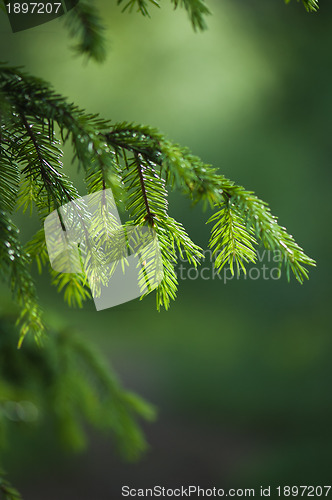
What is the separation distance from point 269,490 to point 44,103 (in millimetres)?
2616

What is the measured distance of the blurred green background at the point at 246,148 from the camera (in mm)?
2826

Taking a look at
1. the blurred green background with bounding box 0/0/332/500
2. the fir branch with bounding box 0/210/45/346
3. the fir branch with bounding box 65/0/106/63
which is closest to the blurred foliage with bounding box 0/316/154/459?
the fir branch with bounding box 0/210/45/346

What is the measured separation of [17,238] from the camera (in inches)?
16.8

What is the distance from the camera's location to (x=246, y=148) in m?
2.98

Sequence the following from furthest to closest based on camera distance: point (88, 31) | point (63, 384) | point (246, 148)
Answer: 1. point (246, 148)
2. point (63, 384)
3. point (88, 31)

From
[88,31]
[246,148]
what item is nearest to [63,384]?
[88,31]

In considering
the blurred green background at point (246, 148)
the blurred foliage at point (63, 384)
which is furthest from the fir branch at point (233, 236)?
the blurred green background at point (246, 148)

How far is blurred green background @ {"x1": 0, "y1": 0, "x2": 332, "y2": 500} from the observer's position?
2826mm

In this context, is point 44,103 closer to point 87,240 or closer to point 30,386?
point 87,240

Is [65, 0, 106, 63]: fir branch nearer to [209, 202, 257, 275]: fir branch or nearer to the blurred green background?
[209, 202, 257, 275]: fir branch

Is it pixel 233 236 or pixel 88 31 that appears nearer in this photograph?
pixel 88 31

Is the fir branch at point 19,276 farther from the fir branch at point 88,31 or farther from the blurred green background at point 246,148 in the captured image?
the blurred green background at point 246,148

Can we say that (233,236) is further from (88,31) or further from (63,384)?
(63,384)

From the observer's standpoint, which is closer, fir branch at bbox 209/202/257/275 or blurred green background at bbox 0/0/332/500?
Result: fir branch at bbox 209/202/257/275
